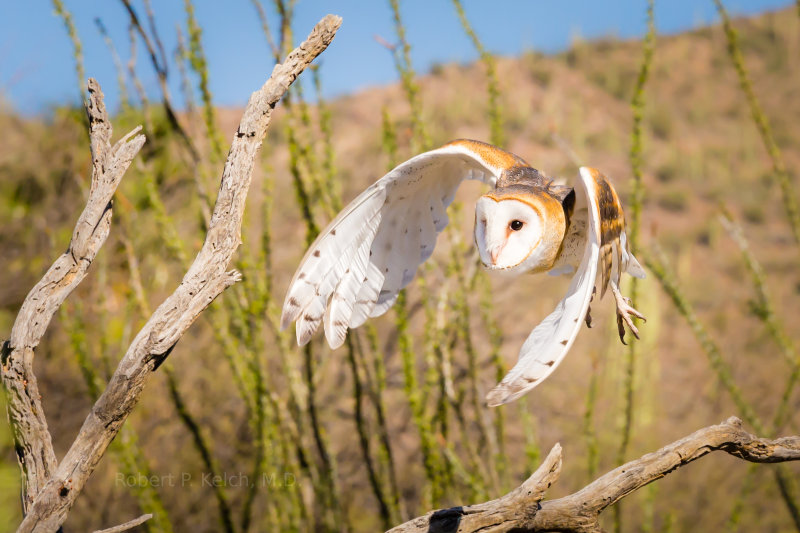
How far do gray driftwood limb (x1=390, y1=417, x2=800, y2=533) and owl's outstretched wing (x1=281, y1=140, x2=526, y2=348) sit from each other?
389mm

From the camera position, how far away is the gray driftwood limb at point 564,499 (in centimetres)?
104

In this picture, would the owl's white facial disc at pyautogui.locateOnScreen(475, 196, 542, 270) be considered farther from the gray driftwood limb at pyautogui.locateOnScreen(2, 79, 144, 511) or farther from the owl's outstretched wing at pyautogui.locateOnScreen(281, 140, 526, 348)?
the gray driftwood limb at pyautogui.locateOnScreen(2, 79, 144, 511)

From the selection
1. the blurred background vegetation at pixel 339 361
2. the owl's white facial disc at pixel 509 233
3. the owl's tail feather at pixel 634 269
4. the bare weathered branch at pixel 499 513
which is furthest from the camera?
the blurred background vegetation at pixel 339 361

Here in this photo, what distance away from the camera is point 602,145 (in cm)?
1204

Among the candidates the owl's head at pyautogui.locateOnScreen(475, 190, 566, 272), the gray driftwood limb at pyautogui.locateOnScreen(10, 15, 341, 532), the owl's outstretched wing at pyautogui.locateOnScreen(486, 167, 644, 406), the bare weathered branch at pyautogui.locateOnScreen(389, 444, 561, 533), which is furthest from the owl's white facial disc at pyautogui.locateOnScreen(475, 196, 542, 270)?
the gray driftwood limb at pyautogui.locateOnScreen(10, 15, 341, 532)

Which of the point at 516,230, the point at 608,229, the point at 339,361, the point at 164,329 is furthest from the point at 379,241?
the point at 339,361

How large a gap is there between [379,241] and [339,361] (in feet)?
8.89

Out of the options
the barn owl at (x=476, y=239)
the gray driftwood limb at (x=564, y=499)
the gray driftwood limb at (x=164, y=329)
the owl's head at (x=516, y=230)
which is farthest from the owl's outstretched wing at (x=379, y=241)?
the gray driftwood limb at (x=564, y=499)

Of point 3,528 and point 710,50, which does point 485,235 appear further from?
point 710,50

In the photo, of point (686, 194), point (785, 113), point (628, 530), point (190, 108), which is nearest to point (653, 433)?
point (628, 530)

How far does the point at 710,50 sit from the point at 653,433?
15.7 metres

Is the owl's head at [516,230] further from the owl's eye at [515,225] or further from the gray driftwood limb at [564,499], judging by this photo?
the gray driftwood limb at [564,499]

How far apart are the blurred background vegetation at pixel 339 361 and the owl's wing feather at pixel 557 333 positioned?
2.86 feet

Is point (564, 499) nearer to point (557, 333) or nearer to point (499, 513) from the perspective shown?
point (499, 513)
